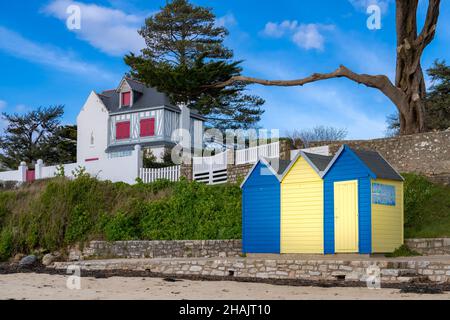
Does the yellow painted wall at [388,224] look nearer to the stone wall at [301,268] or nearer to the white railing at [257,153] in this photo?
the stone wall at [301,268]

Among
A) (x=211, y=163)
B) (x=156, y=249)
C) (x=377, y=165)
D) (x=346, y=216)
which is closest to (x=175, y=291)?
(x=346, y=216)

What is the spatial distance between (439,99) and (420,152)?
52.0 ft

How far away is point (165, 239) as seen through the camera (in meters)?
22.2

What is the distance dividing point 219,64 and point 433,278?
1552 centimetres

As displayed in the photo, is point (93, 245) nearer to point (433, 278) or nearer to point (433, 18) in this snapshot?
point (433, 278)

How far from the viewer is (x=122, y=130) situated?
144 ft

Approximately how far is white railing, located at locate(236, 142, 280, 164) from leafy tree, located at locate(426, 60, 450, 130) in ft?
45.0

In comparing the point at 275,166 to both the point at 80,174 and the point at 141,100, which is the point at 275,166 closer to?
the point at 80,174

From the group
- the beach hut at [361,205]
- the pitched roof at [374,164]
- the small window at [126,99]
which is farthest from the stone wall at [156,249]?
the small window at [126,99]

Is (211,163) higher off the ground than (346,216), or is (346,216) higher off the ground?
(211,163)

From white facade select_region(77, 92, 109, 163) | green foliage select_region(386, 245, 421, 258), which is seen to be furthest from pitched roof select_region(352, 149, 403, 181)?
white facade select_region(77, 92, 109, 163)

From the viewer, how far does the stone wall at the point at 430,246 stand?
1714 centimetres
